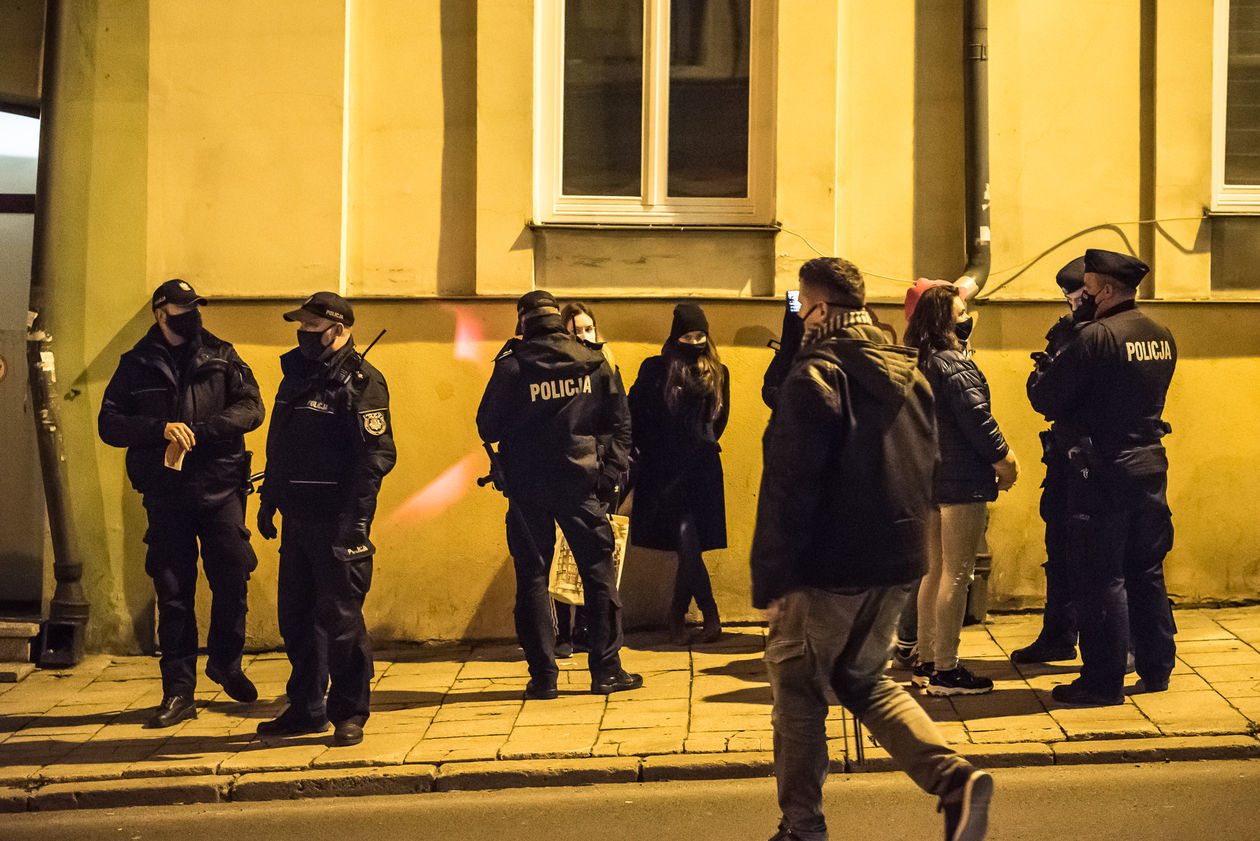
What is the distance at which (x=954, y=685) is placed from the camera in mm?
7250

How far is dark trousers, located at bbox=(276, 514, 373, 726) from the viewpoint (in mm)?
6875

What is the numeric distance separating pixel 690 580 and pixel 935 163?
117 inches

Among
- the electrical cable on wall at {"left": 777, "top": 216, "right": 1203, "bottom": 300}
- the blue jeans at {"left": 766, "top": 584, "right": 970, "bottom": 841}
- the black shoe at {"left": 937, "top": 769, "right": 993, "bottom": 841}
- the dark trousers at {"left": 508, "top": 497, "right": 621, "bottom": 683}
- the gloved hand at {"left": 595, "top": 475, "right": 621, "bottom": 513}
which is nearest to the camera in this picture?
the black shoe at {"left": 937, "top": 769, "right": 993, "bottom": 841}

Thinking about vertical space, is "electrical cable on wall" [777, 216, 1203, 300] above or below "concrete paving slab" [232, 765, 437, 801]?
above

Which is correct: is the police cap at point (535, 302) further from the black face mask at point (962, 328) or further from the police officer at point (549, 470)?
the black face mask at point (962, 328)

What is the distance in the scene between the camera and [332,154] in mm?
9016

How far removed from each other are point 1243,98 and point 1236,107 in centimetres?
7

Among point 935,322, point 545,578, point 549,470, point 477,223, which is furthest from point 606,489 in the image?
point 477,223

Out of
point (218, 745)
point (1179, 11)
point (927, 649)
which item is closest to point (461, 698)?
point (218, 745)

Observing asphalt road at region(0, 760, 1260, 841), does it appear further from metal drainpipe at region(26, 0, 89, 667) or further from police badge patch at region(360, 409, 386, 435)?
metal drainpipe at region(26, 0, 89, 667)

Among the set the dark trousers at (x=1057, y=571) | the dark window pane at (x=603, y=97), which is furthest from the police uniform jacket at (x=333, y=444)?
the dark trousers at (x=1057, y=571)

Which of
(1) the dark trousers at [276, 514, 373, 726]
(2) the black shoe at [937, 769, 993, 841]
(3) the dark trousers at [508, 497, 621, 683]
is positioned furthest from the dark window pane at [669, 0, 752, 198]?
(2) the black shoe at [937, 769, 993, 841]

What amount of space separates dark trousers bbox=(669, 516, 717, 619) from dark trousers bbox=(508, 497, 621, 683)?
0.98m

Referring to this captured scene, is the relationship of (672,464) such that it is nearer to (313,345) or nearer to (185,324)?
(313,345)
